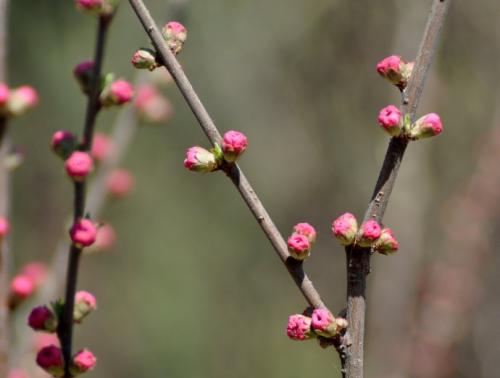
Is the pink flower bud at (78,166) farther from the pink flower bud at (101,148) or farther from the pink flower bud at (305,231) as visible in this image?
the pink flower bud at (101,148)

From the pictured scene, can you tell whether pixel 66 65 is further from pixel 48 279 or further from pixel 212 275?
pixel 48 279

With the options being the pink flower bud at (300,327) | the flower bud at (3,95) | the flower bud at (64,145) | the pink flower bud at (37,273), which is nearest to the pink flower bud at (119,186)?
the pink flower bud at (37,273)

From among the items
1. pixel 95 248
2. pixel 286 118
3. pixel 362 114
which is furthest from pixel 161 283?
pixel 95 248

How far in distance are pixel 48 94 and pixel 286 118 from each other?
2173mm

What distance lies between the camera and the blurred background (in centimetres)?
448

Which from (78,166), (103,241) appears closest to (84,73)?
(78,166)

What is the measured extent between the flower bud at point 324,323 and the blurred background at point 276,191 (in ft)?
8.53

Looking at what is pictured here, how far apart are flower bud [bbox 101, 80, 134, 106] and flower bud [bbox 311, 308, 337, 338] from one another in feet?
2.09

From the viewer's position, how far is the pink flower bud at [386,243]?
150 cm

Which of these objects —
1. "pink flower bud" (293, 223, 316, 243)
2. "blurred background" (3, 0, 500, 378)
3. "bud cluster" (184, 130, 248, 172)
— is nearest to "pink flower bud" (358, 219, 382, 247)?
"pink flower bud" (293, 223, 316, 243)

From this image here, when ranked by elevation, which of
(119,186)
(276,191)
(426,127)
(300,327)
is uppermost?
(426,127)

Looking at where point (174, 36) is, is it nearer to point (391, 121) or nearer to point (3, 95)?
point (391, 121)

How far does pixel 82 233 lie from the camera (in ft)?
5.07

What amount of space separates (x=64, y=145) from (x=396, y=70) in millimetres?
736
